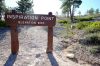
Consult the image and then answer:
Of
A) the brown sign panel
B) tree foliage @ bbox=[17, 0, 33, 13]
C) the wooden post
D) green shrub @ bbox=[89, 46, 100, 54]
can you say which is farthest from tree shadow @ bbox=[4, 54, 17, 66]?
tree foliage @ bbox=[17, 0, 33, 13]

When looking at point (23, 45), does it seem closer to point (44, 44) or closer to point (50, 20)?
point (44, 44)

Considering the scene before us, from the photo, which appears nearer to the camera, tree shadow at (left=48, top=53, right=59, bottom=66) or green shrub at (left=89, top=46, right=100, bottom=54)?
tree shadow at (left=48, top=53, right=59, bottom=66)

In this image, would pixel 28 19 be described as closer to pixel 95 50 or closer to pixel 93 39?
pixel 95 50

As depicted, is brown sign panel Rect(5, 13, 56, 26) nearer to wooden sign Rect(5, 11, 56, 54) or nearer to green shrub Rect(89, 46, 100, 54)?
wooden sign Rect(5, 11, 56, 54)

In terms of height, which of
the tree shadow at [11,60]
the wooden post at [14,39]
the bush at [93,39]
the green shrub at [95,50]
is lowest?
the green shrub at [95,50]

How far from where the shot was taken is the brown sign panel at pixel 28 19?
7.33 metres

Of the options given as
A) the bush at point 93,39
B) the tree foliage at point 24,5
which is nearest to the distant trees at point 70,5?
the tree foliage at point 24,5

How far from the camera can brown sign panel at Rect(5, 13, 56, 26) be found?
7.33 metres

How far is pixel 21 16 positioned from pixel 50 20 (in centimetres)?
125

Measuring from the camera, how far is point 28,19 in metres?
7.52

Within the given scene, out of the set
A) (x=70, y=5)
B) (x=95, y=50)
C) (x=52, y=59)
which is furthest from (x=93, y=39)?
(x=70, y=5)

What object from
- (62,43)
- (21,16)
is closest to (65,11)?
(62,43)

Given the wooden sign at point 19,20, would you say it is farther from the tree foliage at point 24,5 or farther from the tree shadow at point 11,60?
the tree foliage at point 24,5

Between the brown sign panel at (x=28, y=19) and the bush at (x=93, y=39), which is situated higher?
the brown sign panel at (x=28, y=19)
